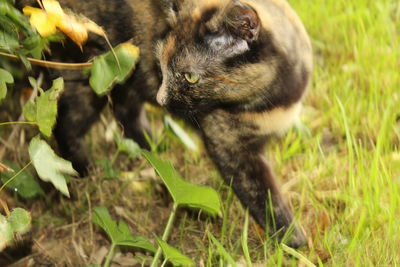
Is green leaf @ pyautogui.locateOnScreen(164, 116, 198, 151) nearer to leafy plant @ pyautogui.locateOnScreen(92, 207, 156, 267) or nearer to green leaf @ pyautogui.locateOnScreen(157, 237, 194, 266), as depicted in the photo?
leafy plant @ pyautogui.locateOnScreen(92, 207, 156, 267)

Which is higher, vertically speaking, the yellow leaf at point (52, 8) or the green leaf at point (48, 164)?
the yellow leaf at point (52, 8)

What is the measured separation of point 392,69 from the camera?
254 centimetres

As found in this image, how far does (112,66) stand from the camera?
5.02 ft

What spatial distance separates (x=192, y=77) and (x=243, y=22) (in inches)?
11.0

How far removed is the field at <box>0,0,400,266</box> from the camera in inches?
73.7

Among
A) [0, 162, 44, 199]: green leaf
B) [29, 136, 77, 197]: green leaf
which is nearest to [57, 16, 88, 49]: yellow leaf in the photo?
[29, 136, 77, 197]: green leaf

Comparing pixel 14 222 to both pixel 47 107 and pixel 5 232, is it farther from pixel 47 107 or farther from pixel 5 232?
pixel 47 107

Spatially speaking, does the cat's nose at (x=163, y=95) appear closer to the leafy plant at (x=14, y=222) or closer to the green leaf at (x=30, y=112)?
the green leaf at (x=30, y=112)

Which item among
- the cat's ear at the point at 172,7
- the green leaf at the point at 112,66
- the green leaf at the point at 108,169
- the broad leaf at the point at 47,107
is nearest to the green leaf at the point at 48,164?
the broad leaf at the point at 47,107

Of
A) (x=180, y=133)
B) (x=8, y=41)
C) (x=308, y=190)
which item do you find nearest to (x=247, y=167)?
(x=308, y=190)

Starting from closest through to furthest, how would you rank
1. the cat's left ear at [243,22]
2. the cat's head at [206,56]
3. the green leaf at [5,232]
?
the green leaf at [5,232] → the cat's left ear at [243,22] → the cat's head at [206,56]

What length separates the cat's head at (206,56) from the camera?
5.85 feet

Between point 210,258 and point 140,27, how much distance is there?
89 cm

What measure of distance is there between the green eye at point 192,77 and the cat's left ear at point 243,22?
0.65 feet
